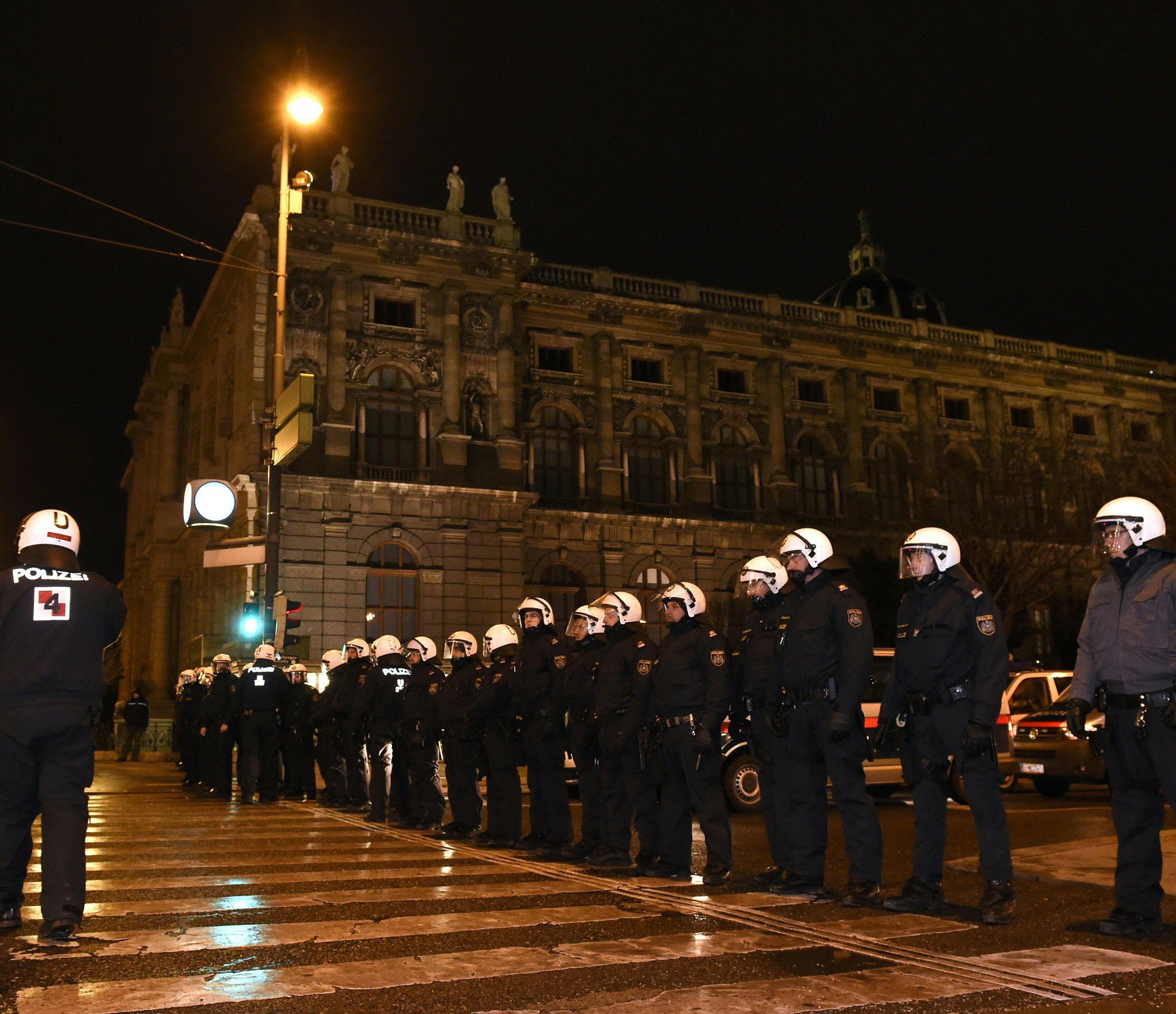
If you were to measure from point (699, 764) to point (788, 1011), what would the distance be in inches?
155

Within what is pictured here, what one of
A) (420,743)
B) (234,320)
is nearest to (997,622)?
(420,743)

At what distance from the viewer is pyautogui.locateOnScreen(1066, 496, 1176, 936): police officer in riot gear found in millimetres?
6426

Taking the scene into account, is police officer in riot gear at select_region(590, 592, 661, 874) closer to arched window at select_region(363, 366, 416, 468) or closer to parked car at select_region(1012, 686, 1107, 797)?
parked car at select_region(1012, 686, 1107, 797)

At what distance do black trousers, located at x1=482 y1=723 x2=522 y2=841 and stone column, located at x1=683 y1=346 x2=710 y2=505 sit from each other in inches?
1302

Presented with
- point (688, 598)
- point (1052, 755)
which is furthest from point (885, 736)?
point (1052, 755)

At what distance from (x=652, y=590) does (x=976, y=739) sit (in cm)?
3534

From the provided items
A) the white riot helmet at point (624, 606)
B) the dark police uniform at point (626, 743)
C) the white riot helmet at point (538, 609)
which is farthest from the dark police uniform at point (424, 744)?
the dark police uniform at point (626, 743)

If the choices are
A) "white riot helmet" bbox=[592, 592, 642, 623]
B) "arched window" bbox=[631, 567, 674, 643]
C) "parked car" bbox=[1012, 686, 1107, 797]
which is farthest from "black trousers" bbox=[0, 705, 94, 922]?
"arched window" bbox=[631, 567, 674, 643]

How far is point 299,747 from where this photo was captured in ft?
57.4

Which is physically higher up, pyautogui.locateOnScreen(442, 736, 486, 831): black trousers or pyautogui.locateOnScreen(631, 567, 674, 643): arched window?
pyautogui.locateOnScreen(631, 567, 674, 643): arched window

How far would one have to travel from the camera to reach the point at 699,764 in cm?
860

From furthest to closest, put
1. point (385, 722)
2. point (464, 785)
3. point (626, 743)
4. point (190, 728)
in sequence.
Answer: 1. point (190, 728)
2. point (385, 722)
3. point (464, 785)
4. point (626, 743)

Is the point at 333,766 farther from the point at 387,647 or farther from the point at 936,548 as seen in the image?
the point at 936,548

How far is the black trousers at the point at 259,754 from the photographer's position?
55.3 ft
